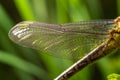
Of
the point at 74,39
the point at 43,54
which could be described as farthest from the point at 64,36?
the point at 43,54

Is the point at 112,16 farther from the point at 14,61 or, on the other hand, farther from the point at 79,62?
the point at 79,62

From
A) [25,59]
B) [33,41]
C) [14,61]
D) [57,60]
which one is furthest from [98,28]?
[25,59]

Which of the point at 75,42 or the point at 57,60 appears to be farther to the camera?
the point at 57,60

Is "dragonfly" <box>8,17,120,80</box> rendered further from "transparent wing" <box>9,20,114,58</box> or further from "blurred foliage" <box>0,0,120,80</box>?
"blurred foliage" <box>0,0,120,80</box>

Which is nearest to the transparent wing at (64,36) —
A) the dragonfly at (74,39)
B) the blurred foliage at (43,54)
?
the dragonfly at (74,39)

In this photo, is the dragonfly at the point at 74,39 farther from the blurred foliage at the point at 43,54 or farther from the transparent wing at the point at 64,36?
the blurred foliage at the point at 43,54

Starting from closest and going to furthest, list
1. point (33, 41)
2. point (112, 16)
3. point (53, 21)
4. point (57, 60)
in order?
point (33, 41) → point (57, 60) → point (53, 21) → point (112, 16)
